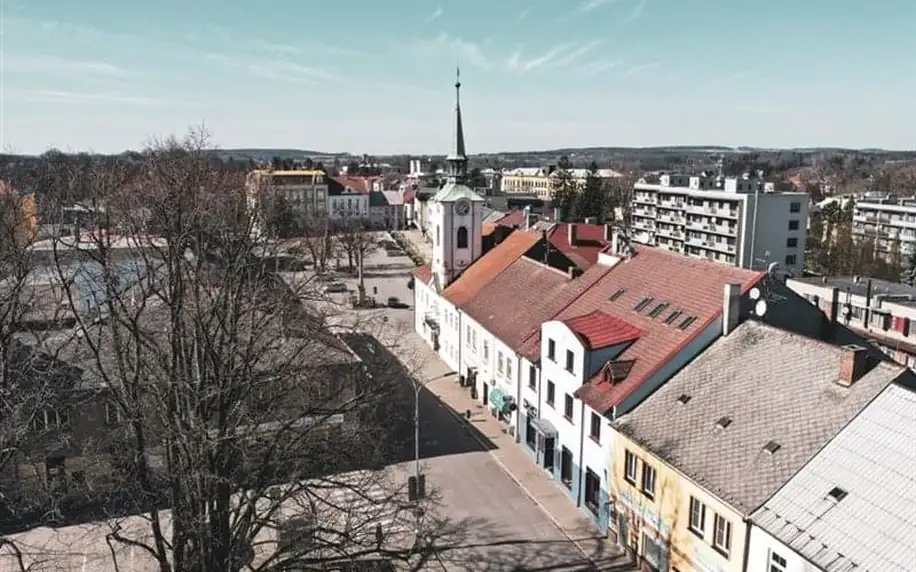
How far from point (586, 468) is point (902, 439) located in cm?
1142

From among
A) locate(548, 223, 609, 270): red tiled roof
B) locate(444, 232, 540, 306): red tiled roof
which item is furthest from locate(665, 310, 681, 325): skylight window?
locate(548, 223, 609, 270): red tiled roof

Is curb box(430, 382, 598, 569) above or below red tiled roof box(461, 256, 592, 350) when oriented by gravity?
below

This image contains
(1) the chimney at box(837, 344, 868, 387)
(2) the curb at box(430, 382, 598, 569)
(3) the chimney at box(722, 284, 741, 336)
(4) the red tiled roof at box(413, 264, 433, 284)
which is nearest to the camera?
(1) the chimney at box(837, 344, 868, 387)

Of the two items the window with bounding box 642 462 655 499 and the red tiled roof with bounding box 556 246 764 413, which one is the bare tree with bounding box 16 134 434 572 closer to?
the window with bounding box 642 462 655 499

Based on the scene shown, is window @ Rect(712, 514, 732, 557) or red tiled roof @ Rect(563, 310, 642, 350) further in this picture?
red tiled roof @ Rect(563, 310, 642, 350)

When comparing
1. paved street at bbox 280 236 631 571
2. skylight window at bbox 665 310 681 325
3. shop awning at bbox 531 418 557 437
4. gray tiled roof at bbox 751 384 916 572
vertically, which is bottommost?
paved street at bbox 280 236 631 571

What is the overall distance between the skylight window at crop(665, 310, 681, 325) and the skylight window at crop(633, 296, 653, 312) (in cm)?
190

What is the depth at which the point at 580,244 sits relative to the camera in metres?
50.2

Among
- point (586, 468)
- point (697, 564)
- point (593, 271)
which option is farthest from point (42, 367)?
point (593, 271)

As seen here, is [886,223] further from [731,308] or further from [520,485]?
[520,485]

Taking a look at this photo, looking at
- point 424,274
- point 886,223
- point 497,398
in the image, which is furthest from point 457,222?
point 886,223

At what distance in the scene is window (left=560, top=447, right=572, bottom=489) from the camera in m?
29.0

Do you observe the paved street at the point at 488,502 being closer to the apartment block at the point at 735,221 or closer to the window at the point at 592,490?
the window at the point at 592,490

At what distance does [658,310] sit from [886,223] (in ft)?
240
